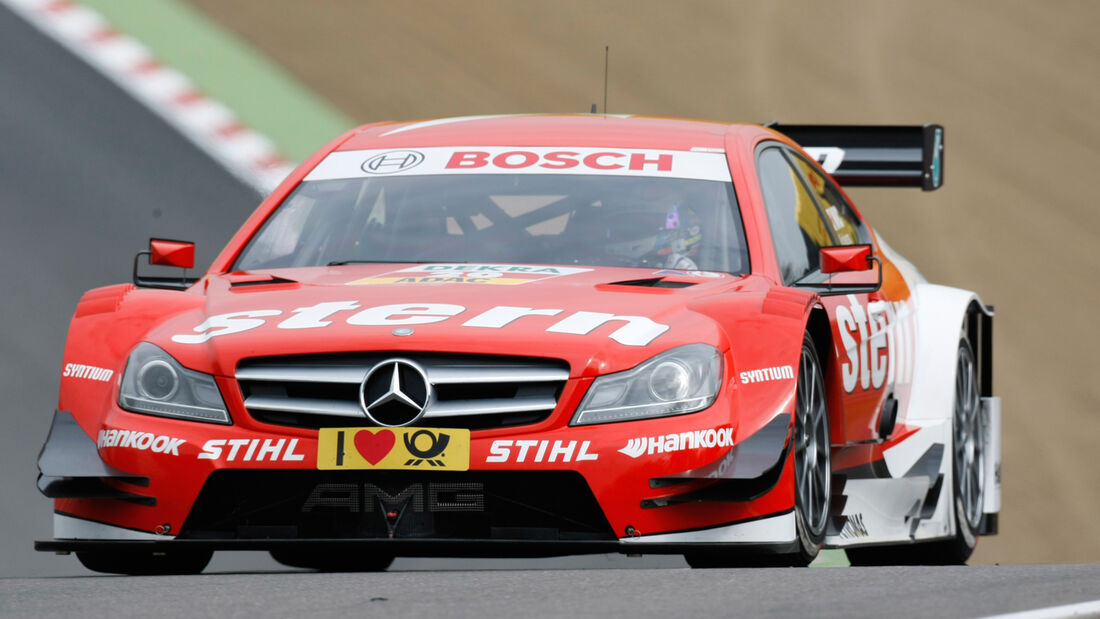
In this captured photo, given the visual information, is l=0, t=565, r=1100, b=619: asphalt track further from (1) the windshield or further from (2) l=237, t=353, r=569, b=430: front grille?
(1) the windshield

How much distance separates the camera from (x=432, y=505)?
5.31 meters

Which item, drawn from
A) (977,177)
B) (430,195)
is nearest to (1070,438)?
(977,177)

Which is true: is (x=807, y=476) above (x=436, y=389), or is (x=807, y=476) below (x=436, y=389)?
below

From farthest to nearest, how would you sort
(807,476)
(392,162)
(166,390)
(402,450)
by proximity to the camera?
(392,162) < (807,476) < (166,390) < (402,450)

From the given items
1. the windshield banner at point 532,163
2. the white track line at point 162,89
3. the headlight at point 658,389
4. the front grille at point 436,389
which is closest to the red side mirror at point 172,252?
the windshield banner at point 532,163

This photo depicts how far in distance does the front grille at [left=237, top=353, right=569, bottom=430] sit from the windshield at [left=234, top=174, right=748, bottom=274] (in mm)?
1066

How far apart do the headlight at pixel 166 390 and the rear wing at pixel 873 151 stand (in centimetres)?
515

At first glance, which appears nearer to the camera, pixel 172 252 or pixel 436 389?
pixel 436 389

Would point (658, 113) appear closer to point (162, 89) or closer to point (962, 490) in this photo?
point (162, 89)

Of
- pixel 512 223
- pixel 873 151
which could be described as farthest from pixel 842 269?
pixel 873 151

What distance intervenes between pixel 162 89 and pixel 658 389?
34.1ft

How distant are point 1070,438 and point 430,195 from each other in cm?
649

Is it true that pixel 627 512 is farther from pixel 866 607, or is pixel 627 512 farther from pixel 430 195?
pixel 430 195

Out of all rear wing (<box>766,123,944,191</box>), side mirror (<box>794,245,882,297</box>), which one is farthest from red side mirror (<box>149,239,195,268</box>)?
rear wing (<box>766,123,944,191</box>)
